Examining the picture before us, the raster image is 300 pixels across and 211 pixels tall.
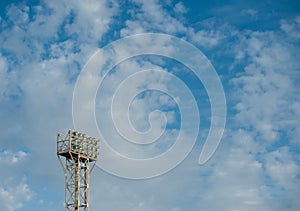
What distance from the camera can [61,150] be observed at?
76875 millimetres

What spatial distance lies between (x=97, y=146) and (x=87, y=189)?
21.3 feet

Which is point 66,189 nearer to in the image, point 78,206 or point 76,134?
point 78,206

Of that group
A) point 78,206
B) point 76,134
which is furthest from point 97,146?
point 78,206

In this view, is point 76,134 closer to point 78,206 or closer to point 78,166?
point 78,166

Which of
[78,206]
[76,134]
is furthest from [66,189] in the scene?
[76,134]

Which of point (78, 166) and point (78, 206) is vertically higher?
point (78, 166)

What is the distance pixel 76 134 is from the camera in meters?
78.6

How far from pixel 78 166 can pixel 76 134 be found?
4.46 meters

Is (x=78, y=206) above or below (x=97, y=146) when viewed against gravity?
below

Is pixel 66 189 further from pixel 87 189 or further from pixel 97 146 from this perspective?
pixel 97 146

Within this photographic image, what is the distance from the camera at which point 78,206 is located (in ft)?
249

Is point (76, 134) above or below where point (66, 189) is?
above

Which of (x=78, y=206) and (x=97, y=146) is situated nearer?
(x=78, y=206)

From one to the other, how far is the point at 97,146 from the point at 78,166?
473 cm
